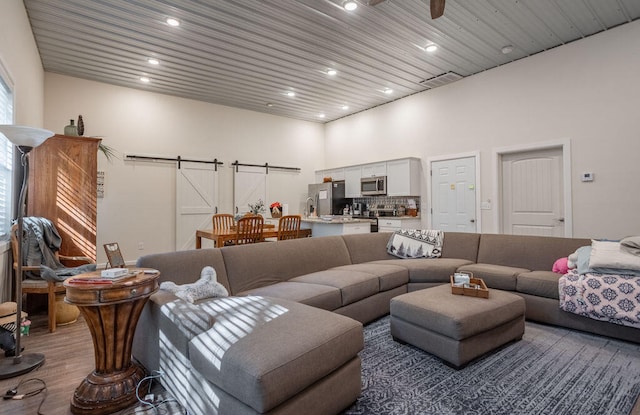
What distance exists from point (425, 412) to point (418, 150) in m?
5.21

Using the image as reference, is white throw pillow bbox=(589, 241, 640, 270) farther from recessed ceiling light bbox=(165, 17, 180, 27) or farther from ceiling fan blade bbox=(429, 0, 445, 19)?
recessed ceiling light bbox=(165, 17, 180, 27)

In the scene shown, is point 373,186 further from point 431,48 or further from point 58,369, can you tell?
point 58,369

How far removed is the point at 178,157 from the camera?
6203 mm

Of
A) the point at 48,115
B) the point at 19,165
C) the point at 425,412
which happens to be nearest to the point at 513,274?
the point at 425,412

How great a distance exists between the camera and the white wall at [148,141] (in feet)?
17.5

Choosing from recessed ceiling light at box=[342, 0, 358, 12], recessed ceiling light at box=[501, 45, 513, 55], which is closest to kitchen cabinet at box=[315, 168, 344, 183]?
recessed ceiling light at box=[501, 45, 513, 55]

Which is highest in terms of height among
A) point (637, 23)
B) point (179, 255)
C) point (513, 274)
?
point (637, 23)

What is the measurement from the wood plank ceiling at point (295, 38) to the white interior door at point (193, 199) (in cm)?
158

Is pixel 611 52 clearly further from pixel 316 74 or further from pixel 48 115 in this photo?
pixel 48 115

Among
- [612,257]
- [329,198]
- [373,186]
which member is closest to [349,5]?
[612,257]

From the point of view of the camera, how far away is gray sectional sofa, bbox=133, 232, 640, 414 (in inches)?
56.3

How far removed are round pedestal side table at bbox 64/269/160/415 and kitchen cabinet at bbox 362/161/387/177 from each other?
17.5 feet

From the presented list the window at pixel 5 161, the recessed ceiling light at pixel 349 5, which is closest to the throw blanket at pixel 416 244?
the recessed ceiling light at pixel 349 5

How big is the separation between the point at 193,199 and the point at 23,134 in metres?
4.27
